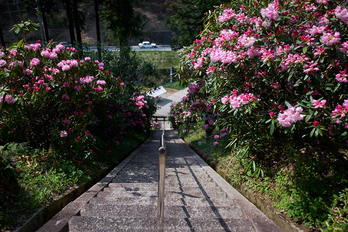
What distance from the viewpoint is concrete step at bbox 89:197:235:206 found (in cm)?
296

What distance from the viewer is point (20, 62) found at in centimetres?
387

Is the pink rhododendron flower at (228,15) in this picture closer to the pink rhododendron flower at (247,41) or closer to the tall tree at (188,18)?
the pink rhododendron flower at (247,41)

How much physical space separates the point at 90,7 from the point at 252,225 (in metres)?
55.4

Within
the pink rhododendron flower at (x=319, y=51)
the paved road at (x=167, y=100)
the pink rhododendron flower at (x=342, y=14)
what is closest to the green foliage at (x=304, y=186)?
the pink rhododendron flower at (x=319, y=51)

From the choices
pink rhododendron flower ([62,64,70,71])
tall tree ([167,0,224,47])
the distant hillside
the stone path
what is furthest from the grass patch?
the distant hillside

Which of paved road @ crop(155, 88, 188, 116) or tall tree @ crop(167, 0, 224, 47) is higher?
tall tree @ crop(167, 0, 224, 47)

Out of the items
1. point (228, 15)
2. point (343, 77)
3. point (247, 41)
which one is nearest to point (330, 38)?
point (343, 77)

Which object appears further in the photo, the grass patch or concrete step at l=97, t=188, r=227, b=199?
concrete step at l=97, t=188, r=227, b=199

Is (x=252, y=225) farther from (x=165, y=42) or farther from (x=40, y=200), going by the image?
(x=165, y=42)

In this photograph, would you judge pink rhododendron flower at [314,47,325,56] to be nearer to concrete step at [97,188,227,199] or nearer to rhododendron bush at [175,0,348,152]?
rhododendron bush at [175,0,348,152]

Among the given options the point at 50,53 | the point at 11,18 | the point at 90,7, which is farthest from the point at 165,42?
the point at 50,53

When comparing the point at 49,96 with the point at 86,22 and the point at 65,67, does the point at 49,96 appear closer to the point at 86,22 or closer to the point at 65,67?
the point at 65,67

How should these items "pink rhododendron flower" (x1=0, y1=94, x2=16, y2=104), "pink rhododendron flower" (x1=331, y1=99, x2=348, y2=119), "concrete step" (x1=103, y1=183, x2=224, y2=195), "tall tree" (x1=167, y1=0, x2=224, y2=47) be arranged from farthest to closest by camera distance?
"tall tree" (x1=167, y1=0, x2=224, y2=47) < "pink rhododendron flower" (x1=0, y1=94, x2=16, y2=104) < "concrete step" (x1=103, y1=183, x2=224, y2=195) < "pink rhododendron flower" (x1=331, y1=99, x2=348, y2=119)

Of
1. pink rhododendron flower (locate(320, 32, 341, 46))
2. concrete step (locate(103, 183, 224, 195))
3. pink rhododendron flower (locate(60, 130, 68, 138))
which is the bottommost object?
concrete step (locate(103, 183, 224, 195))
